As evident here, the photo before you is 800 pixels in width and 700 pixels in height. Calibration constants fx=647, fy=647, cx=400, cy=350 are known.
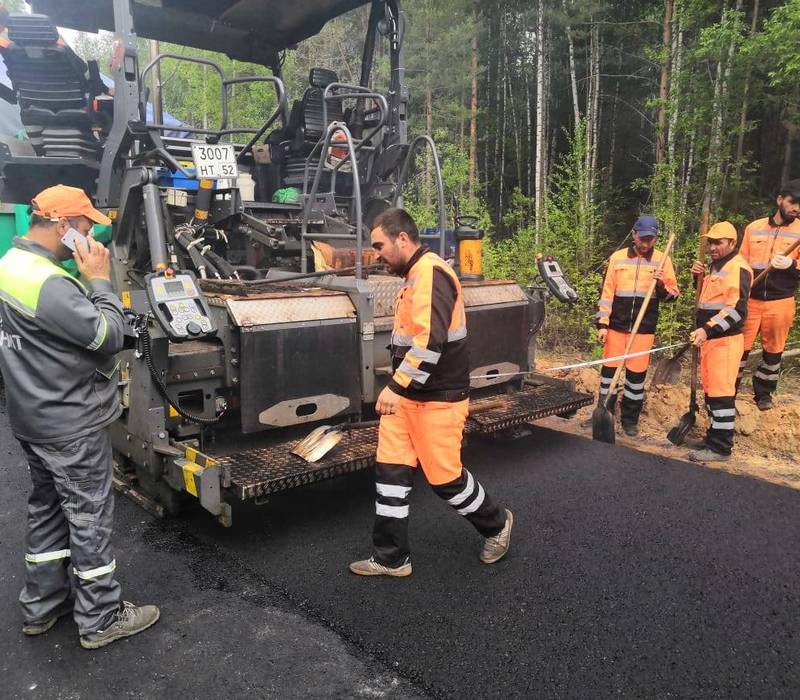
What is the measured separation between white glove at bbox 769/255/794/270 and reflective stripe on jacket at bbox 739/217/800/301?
0.10m

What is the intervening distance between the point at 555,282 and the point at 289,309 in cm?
218

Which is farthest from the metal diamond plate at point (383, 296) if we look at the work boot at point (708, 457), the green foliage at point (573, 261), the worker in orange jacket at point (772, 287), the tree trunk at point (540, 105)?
the tree trunk at point (540, 105)

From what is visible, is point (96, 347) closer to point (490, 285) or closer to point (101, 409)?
point (101, 409)

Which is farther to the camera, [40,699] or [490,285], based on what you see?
[490,285]

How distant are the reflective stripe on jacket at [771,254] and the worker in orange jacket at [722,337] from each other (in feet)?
2.96

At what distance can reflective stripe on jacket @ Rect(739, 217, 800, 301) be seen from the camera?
5.38m

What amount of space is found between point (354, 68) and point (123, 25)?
18.4m

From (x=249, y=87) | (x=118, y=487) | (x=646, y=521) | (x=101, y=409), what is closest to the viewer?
(x=101, y=409)

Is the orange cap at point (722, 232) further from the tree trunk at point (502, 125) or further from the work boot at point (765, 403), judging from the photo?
the tree trunk at point (502, 125)

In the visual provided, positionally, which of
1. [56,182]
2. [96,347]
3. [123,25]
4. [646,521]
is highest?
[123,25]

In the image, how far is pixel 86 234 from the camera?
8.42 feet

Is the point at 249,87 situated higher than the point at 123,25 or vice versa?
the point at 249,87

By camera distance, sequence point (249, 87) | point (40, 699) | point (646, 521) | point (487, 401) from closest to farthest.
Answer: point (40, 699) < point (646, 521) < point (487, 401) < point (249, 87)

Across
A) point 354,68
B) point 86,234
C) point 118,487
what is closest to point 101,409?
point 86,234
